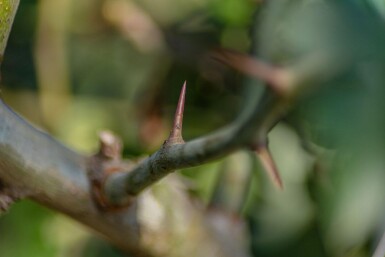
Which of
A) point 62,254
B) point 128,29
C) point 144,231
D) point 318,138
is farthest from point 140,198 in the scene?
point 128,29

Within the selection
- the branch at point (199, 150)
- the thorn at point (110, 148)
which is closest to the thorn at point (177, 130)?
the branch at point (199, 150)

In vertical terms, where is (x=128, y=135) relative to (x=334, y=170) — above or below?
below

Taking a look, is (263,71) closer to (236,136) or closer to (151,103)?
(236,136)

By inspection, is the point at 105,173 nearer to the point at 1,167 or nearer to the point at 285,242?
the point at 1,167

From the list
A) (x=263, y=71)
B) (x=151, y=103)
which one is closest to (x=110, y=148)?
(x=263, y=71)

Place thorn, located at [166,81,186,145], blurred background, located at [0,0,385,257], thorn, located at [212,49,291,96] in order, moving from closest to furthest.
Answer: thorn, located at [166,81,186,145] < thorn, located at [212,49,291,96] < blurred background, located at [0,0,385,257]

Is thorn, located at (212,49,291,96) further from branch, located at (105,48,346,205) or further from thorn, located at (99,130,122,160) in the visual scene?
thorn, located at (99,130,122,160)

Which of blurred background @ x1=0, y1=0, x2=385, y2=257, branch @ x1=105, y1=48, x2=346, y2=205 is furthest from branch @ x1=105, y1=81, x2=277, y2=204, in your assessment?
blurred background @ x1=0, y1=0, x2=385, y2=257
